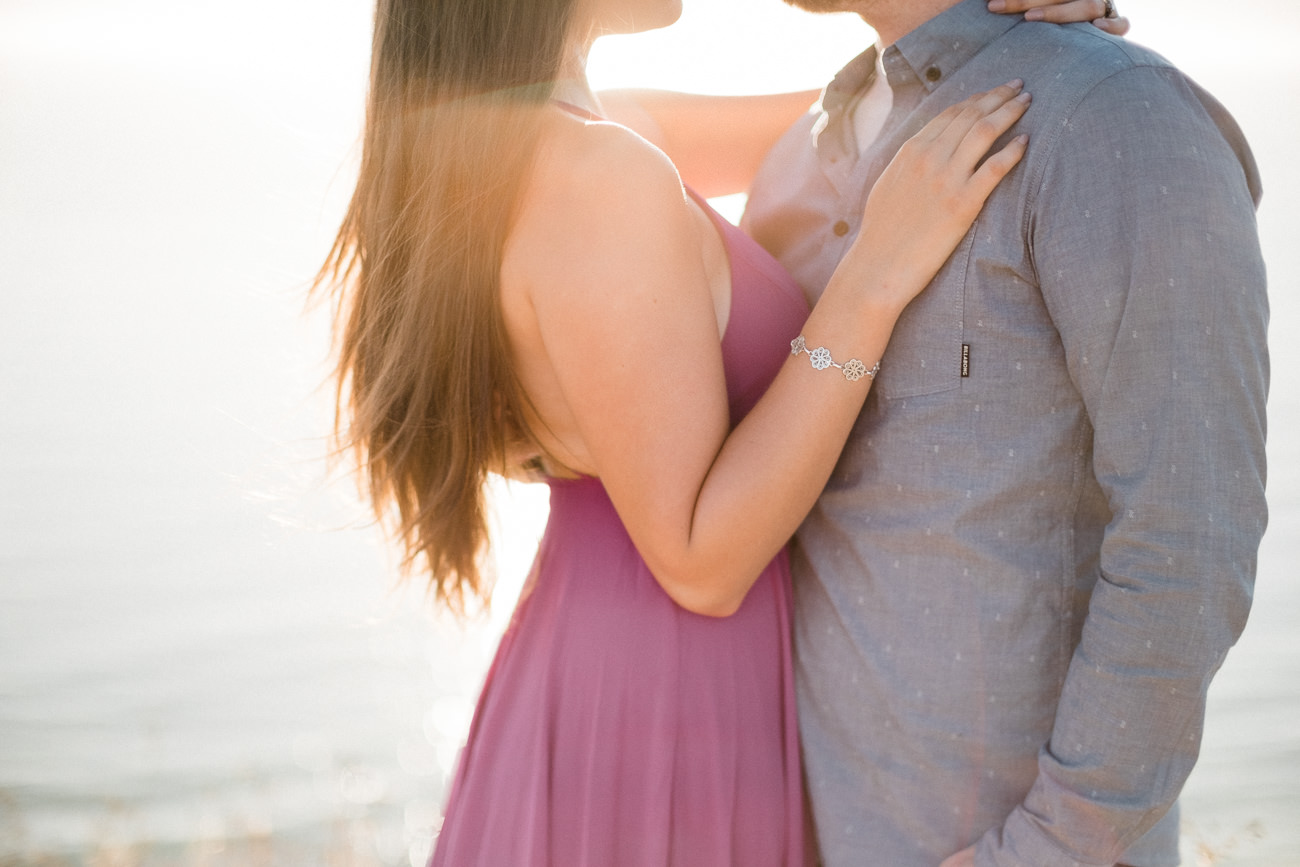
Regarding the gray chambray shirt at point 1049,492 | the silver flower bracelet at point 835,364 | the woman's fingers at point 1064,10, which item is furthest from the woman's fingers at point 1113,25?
the silver flower bracelet at point 835,364

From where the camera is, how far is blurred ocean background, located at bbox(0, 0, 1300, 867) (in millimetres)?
4570

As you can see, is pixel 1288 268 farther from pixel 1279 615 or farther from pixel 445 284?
pixel 445 284

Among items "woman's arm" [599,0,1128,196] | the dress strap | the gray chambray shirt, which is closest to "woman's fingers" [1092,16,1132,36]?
the gray chambray shirt

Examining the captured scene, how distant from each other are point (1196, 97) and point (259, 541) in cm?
716

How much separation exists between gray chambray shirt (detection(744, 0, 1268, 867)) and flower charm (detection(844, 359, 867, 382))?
2 cm

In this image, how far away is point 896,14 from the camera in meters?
1.71

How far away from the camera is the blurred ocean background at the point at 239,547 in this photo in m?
4.57

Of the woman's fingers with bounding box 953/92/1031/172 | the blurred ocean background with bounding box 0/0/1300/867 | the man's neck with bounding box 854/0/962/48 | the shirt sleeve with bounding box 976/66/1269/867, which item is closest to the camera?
the shirt sleeve with bounding box 976/66/1269/867

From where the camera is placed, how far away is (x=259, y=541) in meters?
7.71

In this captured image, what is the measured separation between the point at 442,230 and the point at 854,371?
62cm

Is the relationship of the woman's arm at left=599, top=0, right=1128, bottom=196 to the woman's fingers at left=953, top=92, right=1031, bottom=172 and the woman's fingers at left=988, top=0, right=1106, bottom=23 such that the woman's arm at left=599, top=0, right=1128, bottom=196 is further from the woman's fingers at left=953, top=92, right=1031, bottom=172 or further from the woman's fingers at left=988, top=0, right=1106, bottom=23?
the woman's fingers at left=953, top=92, right=1031, bottom=172

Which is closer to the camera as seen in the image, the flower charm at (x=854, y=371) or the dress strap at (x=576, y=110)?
the flower charm at (x=854, y=371)

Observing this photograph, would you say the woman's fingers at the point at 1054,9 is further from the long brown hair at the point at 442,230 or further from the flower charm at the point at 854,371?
the long brown hair at the point at 442,230

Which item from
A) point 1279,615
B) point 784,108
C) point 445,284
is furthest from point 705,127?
point 1279,615
